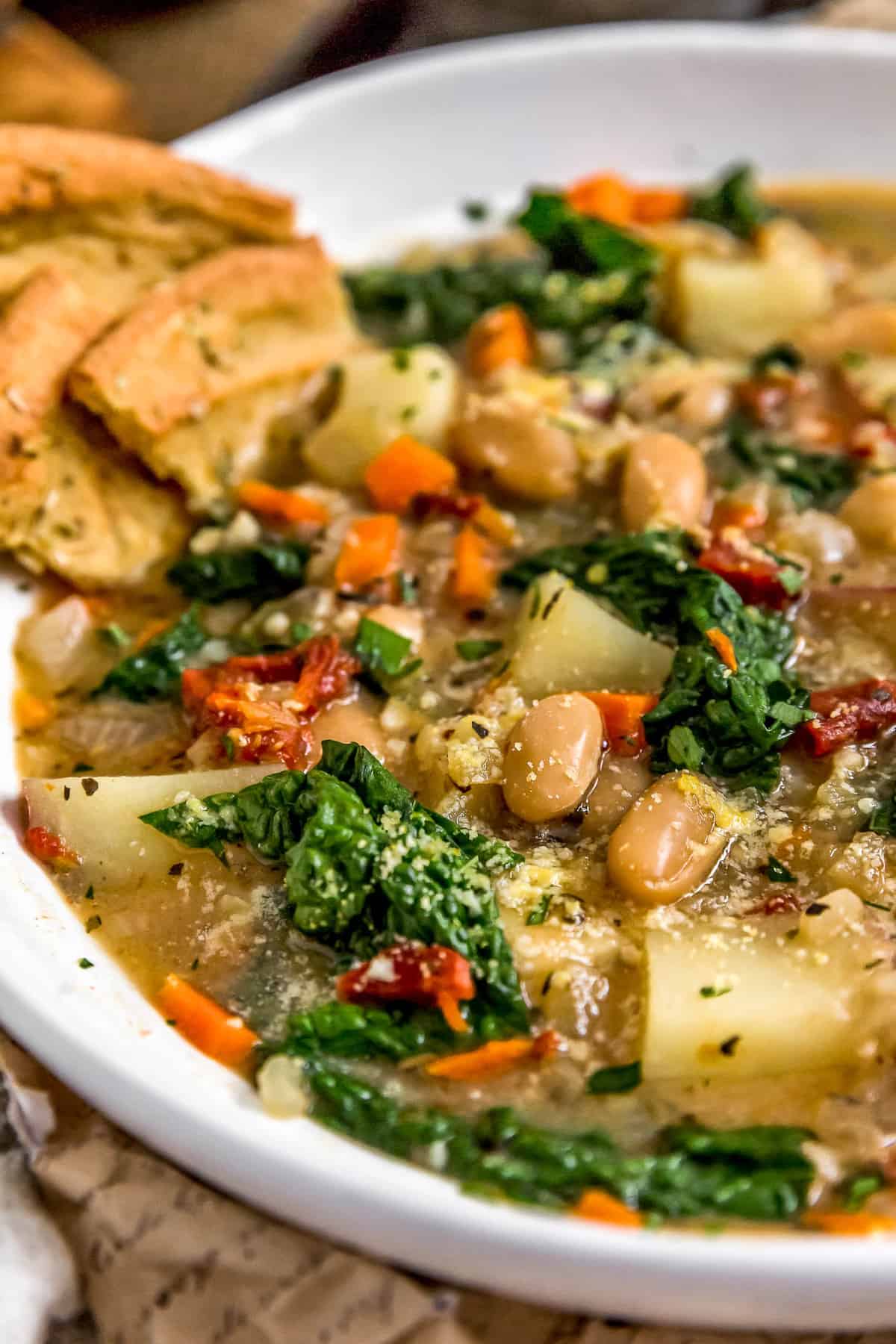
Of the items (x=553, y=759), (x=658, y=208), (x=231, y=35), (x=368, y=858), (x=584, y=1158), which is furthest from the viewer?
(x=231, y=35)

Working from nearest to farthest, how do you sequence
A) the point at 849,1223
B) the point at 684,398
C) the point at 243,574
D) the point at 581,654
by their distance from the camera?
1. the point at 849,1223
2. the point at 581,654
3. the point at 243,574
4. the point at 684,398

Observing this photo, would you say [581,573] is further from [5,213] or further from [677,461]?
[5,213]

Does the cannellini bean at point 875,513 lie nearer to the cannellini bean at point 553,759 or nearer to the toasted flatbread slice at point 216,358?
the cannellini bean at point 553,759

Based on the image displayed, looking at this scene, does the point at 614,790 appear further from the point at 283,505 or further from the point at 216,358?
the point at 216,358

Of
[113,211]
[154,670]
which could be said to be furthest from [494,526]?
[113,211]

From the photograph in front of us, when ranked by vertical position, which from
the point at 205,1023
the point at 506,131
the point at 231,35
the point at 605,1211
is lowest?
the point at 605,1211

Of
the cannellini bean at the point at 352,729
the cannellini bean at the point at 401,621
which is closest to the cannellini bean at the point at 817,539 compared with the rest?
the cannellini bean at the point at 401,621

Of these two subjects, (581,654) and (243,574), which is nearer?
(581,654)
